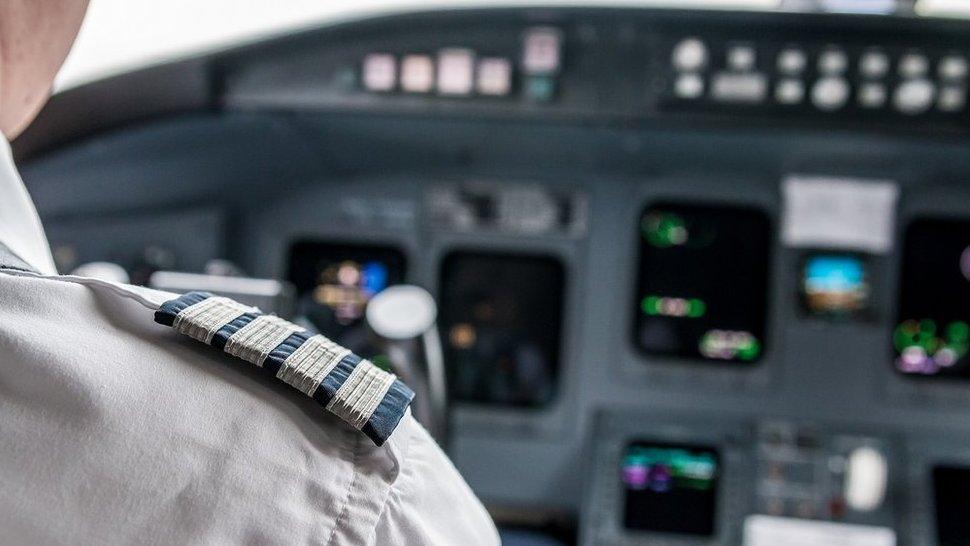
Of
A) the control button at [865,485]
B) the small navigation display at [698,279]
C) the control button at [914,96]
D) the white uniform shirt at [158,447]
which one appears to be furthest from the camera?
the small navigation display at [698,279]

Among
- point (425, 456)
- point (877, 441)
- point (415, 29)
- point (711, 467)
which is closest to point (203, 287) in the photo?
point (425, 456)

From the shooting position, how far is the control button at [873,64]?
5.64 ft

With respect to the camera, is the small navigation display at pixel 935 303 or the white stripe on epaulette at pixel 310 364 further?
the small navigation display at pixel 935 303

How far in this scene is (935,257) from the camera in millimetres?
1990

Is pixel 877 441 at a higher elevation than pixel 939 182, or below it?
below

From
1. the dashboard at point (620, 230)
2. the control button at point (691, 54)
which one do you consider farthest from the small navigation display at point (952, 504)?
the control button at point (691, 54)

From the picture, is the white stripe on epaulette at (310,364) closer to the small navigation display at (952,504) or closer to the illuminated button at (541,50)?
the illuminated button at (541,50)

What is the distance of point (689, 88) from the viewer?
1.73 metres

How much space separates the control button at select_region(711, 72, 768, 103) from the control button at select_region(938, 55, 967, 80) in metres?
0.31

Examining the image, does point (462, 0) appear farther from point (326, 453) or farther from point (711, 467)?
point (326, 453)

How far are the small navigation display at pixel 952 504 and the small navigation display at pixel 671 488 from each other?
0.43 metres

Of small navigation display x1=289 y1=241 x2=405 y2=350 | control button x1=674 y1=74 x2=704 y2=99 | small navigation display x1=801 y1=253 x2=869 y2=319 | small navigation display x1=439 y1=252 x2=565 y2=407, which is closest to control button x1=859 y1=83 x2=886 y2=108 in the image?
control button x1=674 y1=74 x2=704 y2=99

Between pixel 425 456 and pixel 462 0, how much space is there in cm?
137

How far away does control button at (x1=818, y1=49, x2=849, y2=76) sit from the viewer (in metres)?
1.72
